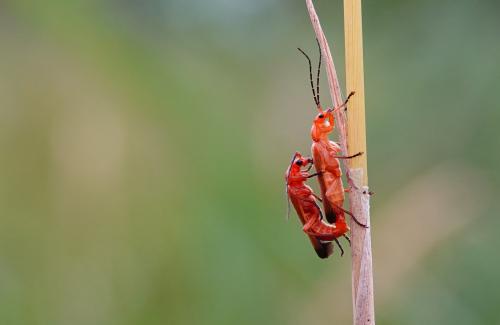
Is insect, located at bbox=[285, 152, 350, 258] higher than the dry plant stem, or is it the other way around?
the dry plant stem

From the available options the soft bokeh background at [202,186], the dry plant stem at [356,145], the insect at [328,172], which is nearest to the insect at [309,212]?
the insect at [328,172]

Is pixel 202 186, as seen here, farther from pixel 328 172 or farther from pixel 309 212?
pixel 328 172

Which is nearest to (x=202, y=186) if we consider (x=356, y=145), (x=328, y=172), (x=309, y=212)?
(x=309, y=212)

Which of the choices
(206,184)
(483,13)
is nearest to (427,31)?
(483,13)

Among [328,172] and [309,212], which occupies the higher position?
[328,172]

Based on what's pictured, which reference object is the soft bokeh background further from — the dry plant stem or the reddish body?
the dry plant stem

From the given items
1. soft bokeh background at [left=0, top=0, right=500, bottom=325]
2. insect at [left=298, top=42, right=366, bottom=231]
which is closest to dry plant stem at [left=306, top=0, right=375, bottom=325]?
insect at [left=298, top=42, right=366, bottom=231]
